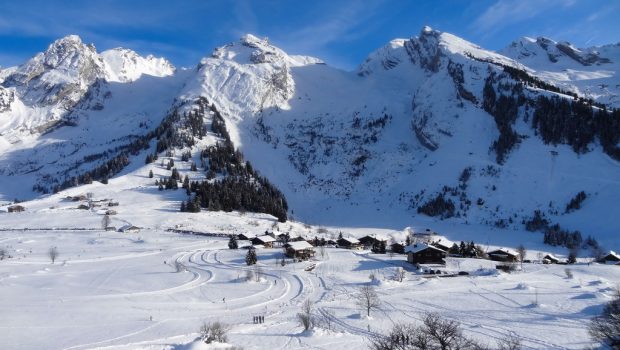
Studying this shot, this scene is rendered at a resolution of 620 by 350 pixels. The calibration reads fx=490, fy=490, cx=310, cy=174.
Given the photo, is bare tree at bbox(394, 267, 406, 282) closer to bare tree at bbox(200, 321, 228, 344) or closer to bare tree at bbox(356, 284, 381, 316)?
bare tree at bbox(356, 284, 381, 316)

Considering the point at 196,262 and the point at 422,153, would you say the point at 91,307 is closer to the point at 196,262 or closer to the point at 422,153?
the point at 196,262

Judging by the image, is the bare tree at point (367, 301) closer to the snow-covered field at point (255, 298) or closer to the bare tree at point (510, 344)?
the snow-covered field at point (255, 298)

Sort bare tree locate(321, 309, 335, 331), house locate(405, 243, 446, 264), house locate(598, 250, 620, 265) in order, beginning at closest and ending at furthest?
bare tree locate(321, 309, 335, 331) → house locate(405, 243, 446, 264) → house locate(598, 250, 620, 265)

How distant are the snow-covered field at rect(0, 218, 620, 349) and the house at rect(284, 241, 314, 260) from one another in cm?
200

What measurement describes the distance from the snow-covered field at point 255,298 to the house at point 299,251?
200cm

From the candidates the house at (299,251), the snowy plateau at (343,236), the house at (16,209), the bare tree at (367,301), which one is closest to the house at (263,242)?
the snowy plateau at (343,236)

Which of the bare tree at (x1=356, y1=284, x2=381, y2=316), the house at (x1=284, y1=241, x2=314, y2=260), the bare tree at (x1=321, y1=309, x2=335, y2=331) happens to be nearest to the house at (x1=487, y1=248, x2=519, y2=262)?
the house at (x1=284, y1=241, x2=314, y2=260)

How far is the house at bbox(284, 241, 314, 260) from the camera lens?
267 ft

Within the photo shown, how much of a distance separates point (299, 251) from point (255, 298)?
25.7 meters

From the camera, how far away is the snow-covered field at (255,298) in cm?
3916

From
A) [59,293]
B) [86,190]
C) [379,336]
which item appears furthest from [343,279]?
[86,190]

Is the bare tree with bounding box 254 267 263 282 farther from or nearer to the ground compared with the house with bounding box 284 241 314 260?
nearer to the ground

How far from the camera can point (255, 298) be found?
184 feet

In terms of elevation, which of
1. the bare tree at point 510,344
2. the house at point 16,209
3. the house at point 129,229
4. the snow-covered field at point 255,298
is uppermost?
the house at point 16,209
